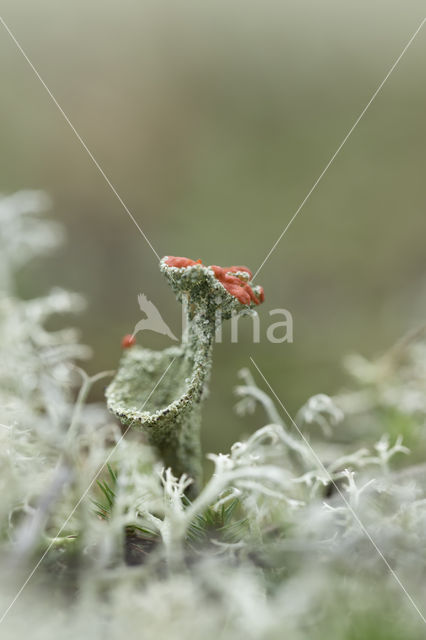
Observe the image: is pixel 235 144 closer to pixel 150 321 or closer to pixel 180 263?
pixel 150 321

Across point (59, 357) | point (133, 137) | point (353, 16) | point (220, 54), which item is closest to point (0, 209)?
point (59, 357)

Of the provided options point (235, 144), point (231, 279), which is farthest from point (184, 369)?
point (235, 144)

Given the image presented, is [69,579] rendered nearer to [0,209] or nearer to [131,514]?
[131,514]

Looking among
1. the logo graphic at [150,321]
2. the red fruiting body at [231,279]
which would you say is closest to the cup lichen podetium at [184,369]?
the red fruiting body at [231,279]

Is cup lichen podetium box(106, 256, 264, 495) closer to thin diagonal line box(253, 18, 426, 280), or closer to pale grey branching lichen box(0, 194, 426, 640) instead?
pale grey branching lichen box(0, 194, 426, 640)

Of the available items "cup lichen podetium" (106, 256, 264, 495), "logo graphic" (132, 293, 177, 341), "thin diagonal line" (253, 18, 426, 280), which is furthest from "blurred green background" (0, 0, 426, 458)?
"cup lichen podetium" (106, 256, 264, 495)

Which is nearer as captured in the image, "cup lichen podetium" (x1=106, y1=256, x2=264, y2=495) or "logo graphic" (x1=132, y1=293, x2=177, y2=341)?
"cup lichen podetium" (x1=106, y1=256, x2=264, y2=495)

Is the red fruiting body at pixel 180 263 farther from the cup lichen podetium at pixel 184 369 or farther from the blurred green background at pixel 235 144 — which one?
the blurred green background at pixel 235 144

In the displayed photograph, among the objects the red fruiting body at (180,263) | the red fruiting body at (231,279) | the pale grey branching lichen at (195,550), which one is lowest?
the pale grey branching lichen at (195,550)
